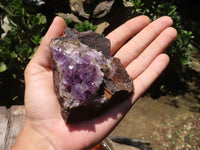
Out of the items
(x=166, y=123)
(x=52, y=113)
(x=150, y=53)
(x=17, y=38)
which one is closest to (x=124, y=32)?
(x=150, y=53)

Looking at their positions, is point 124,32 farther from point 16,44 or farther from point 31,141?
point 16,44

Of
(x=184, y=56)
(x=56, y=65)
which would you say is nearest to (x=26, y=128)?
(x=56, y=65)

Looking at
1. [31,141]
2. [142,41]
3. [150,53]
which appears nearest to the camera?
[31,141]

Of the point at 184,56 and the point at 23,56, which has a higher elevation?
the point at 23,56

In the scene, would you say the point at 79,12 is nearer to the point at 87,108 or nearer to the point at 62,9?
the point at 62,9

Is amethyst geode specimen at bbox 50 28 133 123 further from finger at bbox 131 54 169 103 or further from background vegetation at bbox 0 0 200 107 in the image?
background vegetation at bbox 0 0 200 107

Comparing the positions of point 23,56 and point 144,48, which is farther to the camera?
point 23,56

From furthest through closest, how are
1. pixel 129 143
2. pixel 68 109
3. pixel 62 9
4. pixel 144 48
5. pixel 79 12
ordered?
pixel 62 9, pixel 79 12, pixel 129 143, pixel 144 48, pixel 68 109

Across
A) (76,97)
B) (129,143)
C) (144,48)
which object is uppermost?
(76,97)
